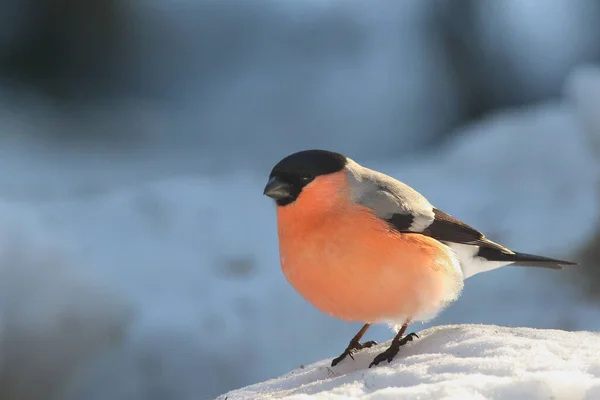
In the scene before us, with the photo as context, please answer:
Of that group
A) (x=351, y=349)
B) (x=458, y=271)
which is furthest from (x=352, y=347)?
(x=458, y=271)

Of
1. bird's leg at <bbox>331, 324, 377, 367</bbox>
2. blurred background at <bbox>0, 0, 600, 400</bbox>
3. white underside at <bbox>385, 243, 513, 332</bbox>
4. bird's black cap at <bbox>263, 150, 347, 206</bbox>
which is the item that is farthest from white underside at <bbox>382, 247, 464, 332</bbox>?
blurred background at <bbox>0, 0, 600, 400</bbox>

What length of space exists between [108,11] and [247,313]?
7.49 ft

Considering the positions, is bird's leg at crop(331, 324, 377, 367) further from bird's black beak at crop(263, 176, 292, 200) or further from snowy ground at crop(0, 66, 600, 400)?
snowy ground at crop(0, 66, 600, 400)

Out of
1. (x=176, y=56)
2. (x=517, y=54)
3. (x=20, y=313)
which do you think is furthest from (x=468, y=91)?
(x=20, y=313)

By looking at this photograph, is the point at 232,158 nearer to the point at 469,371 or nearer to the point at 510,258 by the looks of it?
the point at 510,258

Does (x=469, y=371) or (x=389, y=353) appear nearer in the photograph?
(x=469, y=371)

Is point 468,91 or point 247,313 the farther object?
point 468,91

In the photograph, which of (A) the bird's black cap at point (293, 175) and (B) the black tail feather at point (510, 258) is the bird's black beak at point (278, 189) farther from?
(B) the black tail feather at point (510, 258)

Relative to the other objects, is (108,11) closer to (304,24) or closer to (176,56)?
(176,56)

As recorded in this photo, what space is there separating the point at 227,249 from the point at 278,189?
2.44 meters

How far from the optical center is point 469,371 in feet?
5.00

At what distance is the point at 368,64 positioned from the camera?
16.2 ft

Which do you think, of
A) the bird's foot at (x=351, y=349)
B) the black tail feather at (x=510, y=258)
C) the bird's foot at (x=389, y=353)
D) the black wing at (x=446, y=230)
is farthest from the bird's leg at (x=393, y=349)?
the black tail feather at (x=510, y=258)

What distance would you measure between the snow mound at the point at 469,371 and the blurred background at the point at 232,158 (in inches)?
77.4
